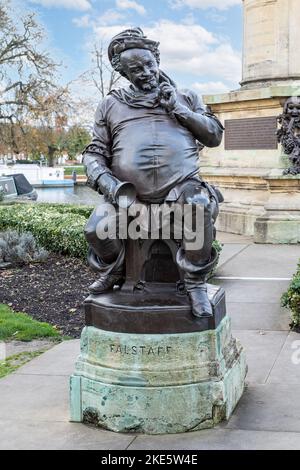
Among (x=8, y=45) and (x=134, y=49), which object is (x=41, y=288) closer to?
(x=134, y=49)

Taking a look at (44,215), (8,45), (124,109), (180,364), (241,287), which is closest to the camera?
(180,364)

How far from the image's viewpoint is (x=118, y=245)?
196 inches

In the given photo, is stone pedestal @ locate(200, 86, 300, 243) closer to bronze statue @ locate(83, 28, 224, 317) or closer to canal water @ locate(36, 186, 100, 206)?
bronze statue @ locate(83, 28, 224, 317)

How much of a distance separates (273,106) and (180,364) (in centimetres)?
1004

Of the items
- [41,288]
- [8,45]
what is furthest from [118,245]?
[8,45]

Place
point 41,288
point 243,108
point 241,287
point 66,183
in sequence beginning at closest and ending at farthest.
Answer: point 241,287, point 41,288, point 243,108, point 66,183

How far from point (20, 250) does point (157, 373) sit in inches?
299

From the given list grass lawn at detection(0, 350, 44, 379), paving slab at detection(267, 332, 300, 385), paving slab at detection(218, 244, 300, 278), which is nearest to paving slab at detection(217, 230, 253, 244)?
paving slab at detection(218, 244, 300, 278)

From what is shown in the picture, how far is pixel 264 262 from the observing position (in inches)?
444

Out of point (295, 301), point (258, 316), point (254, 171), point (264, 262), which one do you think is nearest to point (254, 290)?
point (258, 316)

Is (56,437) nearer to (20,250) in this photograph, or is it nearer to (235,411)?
(235,411)

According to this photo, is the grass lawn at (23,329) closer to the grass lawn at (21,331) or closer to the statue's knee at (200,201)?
the grass lawn at (21,331)

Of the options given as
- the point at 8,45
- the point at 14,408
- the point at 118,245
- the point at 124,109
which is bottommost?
the point at 14,408

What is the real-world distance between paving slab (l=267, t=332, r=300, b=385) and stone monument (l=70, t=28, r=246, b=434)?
27.1 inches
